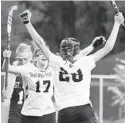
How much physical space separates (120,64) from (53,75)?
1683 millimetres

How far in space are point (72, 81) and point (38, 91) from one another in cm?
40

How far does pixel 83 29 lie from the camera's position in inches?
189

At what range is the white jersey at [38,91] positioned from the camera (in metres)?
3.13

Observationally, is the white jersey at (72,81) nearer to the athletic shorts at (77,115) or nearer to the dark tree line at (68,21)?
the athletic shorts at (77,115)

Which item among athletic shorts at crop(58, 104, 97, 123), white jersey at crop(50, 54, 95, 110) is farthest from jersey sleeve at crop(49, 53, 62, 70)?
athletic shorts at crop(58, 104, 97, 123)

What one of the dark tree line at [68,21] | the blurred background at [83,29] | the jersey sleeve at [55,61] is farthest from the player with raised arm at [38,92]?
the dark tree line at [68,21]

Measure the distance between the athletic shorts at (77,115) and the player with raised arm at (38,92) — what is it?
0.36 meters

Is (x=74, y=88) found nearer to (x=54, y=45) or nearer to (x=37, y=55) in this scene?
(x=37, y=55)

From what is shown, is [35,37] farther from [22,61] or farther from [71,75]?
[22,61]

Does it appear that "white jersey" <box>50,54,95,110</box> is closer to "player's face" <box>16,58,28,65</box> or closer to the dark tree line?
"player's face" <box>16,58,28,65</box>

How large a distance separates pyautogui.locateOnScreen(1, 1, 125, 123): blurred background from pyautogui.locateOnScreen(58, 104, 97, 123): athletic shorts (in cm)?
182

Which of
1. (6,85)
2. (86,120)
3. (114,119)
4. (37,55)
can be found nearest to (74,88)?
(86,120)

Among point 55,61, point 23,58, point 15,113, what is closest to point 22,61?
point 23,58

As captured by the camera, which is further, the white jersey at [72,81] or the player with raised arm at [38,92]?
the player with raised arm at [38,92]
